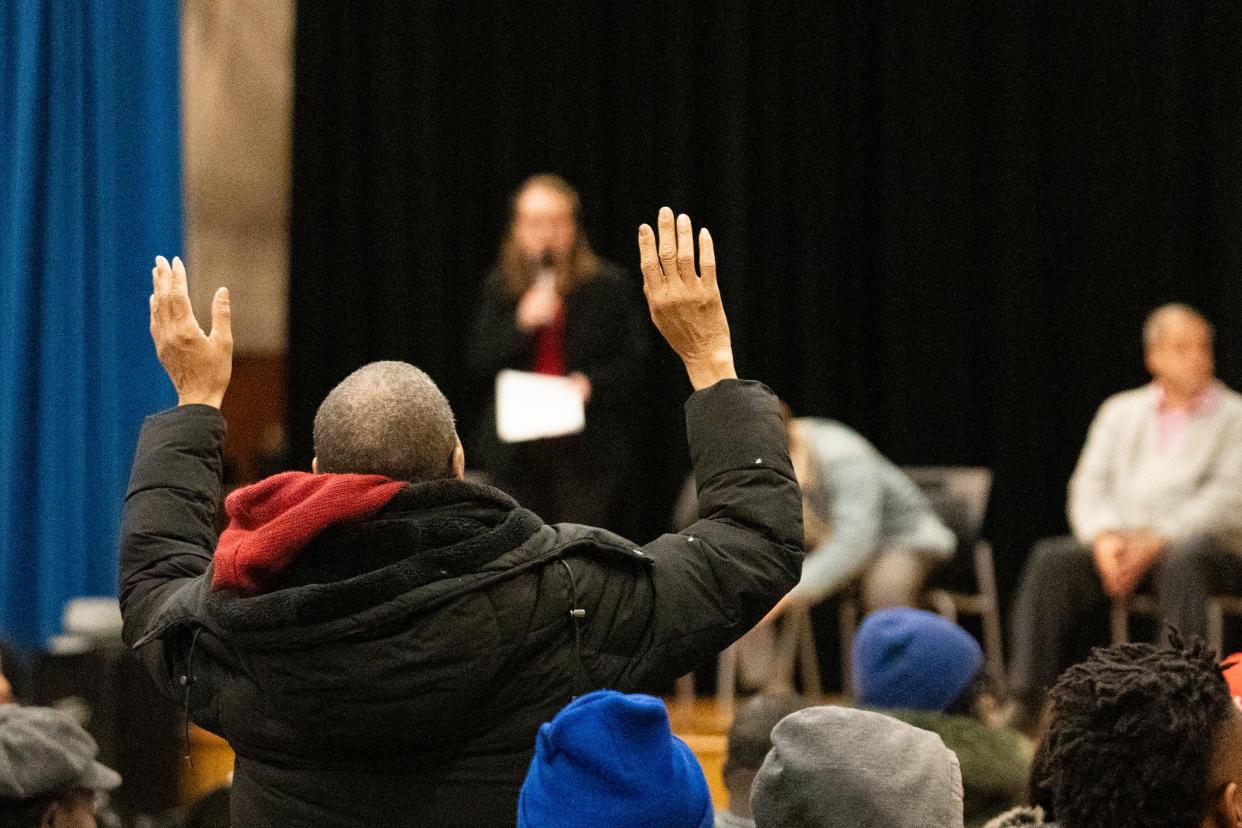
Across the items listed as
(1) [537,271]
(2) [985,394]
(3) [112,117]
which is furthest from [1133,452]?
(3) [112,117]

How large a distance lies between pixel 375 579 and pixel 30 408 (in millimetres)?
2765

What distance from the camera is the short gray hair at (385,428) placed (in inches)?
66.4

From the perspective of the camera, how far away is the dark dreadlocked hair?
4.79 ft

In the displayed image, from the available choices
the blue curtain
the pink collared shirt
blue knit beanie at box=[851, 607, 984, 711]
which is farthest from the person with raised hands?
the pink collared shirt

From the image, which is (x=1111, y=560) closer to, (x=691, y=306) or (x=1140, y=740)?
(x=691, y=306)

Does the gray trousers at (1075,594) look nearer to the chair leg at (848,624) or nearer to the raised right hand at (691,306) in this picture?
the chair leg at (848,624)

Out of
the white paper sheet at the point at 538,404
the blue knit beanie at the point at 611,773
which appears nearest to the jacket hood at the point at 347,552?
the blue knit beanie at the point at 611,773

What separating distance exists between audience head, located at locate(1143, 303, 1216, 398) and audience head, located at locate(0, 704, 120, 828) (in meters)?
3.67

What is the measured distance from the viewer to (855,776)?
162 centimetres

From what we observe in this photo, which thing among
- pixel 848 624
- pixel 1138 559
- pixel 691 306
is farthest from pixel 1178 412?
pixel 691 306

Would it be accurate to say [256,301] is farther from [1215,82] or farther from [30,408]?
[1215,82]

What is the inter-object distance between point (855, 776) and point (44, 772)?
99 cm

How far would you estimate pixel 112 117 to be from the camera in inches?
162

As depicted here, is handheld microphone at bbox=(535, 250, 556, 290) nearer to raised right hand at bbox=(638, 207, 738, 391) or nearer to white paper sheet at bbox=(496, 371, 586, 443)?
white paper sheet at bbox=(496, 371, 586, 443)
